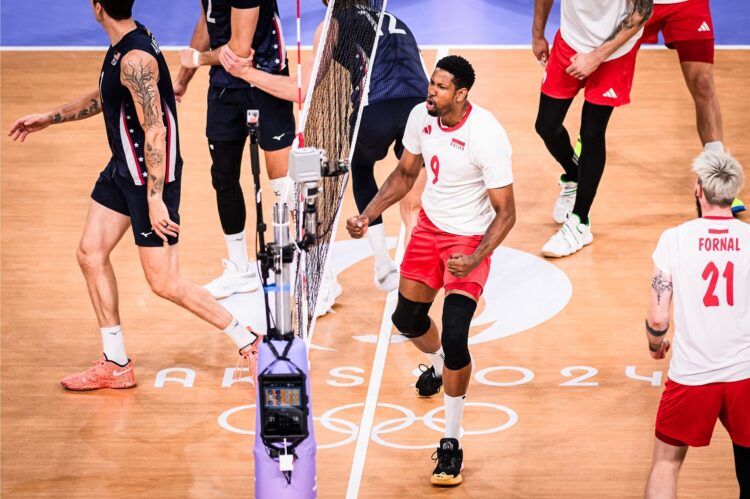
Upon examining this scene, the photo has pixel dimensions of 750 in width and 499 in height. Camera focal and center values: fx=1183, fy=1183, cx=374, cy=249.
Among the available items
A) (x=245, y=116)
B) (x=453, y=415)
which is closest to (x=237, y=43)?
(x=245, y=116)

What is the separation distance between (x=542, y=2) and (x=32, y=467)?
4831 mm

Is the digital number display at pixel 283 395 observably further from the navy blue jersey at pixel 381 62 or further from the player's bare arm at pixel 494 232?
the navy blue jersey at pixel 381 62

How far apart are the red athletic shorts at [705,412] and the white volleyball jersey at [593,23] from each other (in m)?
3.68

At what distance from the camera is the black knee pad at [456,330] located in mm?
5703

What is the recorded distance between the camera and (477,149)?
5766 millimetres

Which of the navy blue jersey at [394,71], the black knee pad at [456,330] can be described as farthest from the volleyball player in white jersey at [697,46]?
the black knee pad at [456,330]

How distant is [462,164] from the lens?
5.86 metres

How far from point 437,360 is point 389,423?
0.46m

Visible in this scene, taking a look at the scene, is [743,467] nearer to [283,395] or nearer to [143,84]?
[283,395]

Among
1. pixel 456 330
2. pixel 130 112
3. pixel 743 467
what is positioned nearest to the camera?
pixel 743 467

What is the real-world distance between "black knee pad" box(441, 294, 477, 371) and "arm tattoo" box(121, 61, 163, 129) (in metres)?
1.88

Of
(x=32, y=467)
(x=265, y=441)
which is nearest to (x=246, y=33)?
(x=32, y=467)

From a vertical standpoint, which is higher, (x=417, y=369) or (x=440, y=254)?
(x=440, y=254)

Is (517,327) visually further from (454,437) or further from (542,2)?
(542,2)
